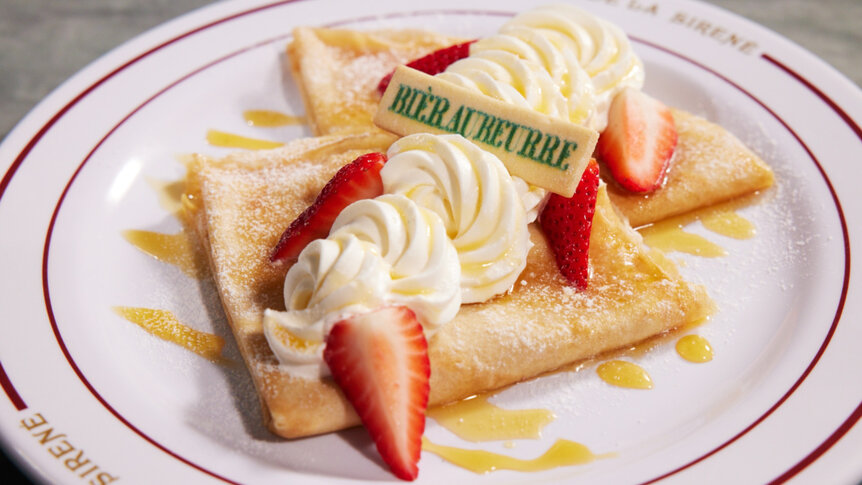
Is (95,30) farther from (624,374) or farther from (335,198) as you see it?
(624,374)

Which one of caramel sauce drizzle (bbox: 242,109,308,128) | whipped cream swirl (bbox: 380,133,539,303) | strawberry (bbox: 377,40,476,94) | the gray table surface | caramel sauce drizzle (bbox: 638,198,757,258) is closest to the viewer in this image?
whipped cream swirl (bbox: 380,133,539,303)

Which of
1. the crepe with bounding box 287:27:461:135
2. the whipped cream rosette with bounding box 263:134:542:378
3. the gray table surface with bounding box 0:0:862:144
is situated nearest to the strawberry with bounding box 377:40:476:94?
the crepe with bounding box 287:27:461:135

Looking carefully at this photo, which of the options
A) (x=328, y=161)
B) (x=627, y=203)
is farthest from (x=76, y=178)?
(x=627, y=203)

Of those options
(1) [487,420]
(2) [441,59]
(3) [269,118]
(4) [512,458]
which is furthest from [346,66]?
(4) [512,458]

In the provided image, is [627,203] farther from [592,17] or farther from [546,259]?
[592,17]

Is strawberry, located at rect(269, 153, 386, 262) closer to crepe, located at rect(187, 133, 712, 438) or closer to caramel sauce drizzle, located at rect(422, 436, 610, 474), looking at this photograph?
crepe, located at rect(187, 133, 712, 438)

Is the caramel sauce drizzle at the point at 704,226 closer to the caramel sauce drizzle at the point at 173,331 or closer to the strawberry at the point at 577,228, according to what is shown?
the strawberry at the point at 577,228

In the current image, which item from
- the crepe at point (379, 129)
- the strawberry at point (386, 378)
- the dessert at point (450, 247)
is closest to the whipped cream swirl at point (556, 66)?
the dessert at point (450, 247)

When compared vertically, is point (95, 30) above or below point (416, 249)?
above
